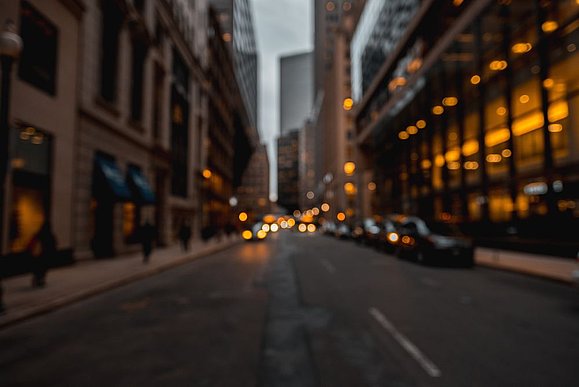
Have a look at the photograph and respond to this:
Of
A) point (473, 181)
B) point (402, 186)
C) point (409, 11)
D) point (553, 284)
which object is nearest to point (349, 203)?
point (402, 186)

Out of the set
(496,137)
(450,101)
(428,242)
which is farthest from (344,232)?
(428,242)

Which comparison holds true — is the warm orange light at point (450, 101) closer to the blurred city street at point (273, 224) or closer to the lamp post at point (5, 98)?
the blurred city street at point (273, 224)

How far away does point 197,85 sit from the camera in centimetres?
3797

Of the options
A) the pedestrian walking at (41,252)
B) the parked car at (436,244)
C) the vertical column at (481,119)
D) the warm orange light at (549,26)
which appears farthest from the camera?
the vertical column at (481,119)

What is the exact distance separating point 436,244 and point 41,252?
12.8 m

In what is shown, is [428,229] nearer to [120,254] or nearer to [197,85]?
[120,254]

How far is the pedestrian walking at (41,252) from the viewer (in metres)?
9.57

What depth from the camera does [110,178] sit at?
17188mm

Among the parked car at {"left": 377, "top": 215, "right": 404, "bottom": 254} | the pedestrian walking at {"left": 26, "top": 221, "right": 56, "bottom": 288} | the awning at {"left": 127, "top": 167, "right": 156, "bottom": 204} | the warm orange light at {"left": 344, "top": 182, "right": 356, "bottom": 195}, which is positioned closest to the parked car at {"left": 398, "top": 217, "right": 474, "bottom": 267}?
the parked car at {"left": 377, "top": 215, "right": 404, "bottom": 254}

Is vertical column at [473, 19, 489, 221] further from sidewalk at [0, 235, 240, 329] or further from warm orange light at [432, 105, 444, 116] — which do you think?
sidewalk at [0, 235, 240, 329]

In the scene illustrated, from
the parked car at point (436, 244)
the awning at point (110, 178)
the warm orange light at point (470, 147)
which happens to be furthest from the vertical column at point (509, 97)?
the awning at point (110, 178)

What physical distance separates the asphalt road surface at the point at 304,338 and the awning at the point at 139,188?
1145cm

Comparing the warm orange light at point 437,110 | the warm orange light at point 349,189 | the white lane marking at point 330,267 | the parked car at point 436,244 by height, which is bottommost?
the white lane marking at point 330,267

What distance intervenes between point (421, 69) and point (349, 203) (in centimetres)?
4757
